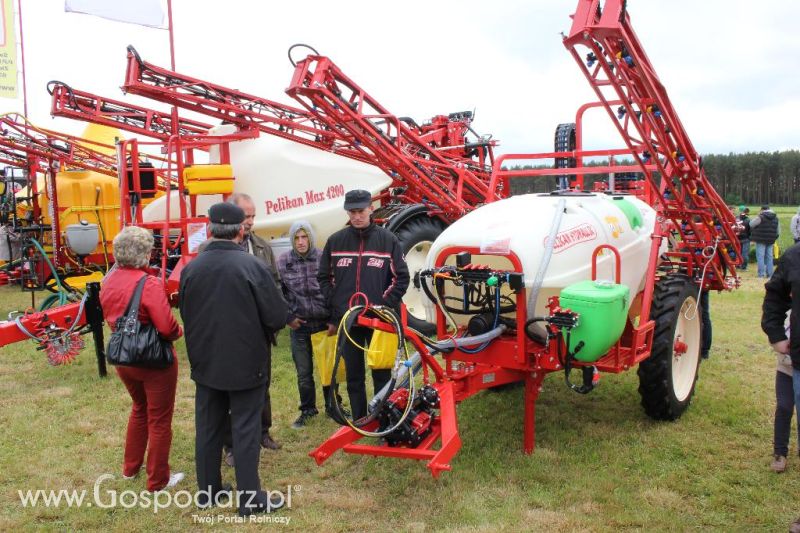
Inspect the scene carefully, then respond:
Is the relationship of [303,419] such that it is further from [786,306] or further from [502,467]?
[786,306]

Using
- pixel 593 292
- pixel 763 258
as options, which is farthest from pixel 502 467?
pixel 763 258

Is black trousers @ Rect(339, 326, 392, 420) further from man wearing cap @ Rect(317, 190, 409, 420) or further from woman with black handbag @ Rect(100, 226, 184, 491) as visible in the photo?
woman with black handbag @ Rect(100, 226, 184, 491)

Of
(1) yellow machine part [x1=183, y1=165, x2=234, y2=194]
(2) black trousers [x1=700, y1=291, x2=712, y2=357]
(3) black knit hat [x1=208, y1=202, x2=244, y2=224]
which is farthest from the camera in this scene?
(1) yellow machine part [x1=183, y1=165, x2=234, y2=194]

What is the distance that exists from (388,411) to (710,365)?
3.98 m

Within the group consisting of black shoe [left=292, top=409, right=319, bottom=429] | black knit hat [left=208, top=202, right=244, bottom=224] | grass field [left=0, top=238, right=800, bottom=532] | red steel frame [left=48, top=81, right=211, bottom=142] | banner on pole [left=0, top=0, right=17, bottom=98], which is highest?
banner on pole [left=0, top=0, right=17, bottom=98]

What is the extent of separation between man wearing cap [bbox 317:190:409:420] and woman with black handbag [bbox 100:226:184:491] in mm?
1150

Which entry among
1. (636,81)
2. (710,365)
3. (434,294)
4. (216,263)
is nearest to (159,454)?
(216,263)

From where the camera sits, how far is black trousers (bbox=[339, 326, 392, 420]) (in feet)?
14.2

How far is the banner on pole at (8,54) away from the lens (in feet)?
42.0

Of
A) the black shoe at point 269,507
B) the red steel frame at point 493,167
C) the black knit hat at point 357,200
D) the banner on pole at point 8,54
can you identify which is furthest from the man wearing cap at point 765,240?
the banner on pole at point 8,54

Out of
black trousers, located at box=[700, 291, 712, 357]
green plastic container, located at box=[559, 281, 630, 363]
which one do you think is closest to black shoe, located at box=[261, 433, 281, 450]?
green plastic container, located at box=[559, 281, 630, 363]

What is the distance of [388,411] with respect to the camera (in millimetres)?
3572

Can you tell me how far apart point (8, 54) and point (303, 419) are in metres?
11.9

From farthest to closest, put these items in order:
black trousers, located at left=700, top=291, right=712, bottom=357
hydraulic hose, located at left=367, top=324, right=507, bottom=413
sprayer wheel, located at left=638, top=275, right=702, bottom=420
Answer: black trousers, located at left=700, top=291, right=712, bottom=357 → sprayer wheel, located at left=638, top=275, right=702, bottom=420 → hydraulic hose, located at left=367, top=324, right=507, bottom=413
